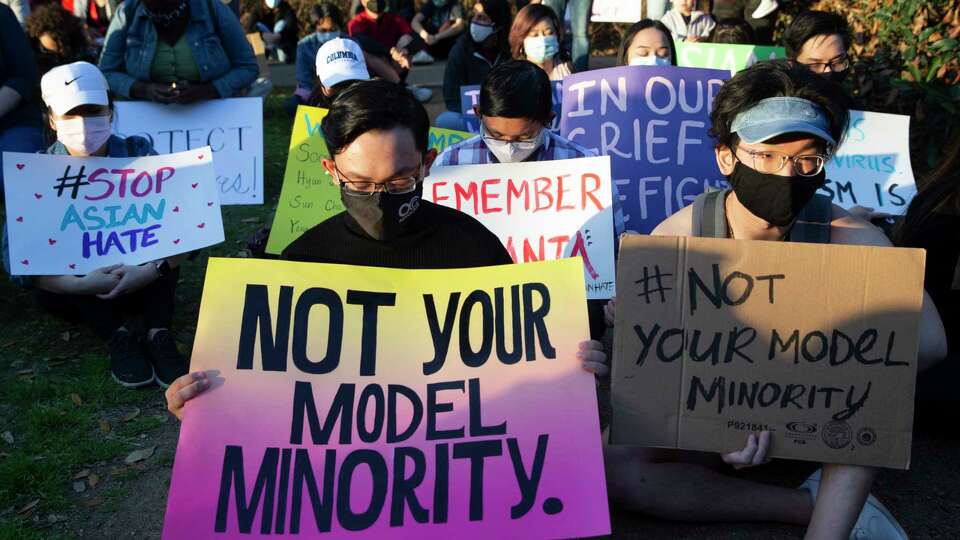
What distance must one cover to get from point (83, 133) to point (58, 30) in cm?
336

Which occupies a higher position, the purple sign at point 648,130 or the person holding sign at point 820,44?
the person holding sign at point 820,44

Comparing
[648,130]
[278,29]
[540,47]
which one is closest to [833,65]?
[648,130]

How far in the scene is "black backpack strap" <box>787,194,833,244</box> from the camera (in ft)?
9.24

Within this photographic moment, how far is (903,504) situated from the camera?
3287mm

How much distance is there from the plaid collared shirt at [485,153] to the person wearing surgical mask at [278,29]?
10.9 meters

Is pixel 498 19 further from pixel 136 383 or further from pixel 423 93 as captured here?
pixel 136 383

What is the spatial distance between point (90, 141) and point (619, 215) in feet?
8.41

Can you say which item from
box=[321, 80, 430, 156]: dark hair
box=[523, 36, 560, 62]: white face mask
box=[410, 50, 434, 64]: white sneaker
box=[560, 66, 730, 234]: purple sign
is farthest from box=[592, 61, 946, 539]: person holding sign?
box=[410, 50, 434, 64]: white sneaker

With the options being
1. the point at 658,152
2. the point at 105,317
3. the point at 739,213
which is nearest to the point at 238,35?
the point at 105,317

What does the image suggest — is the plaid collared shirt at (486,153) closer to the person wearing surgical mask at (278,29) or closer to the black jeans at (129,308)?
the black jeans at (129,308)

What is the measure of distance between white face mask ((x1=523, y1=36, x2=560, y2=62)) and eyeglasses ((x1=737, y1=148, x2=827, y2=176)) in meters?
3.32

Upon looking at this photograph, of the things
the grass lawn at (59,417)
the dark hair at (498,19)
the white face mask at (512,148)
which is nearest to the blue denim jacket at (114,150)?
the grass lawn at (59,417)

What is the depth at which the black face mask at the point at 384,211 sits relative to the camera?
2.60m

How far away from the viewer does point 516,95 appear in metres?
3.80
